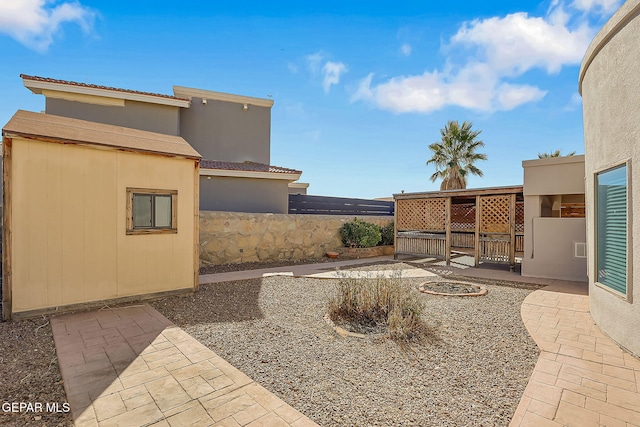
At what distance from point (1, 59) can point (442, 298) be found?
15689mm

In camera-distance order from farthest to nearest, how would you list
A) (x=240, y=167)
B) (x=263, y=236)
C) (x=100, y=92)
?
1. (x=240, y=167)
2. (x=100, y=92)
3. (x=263, y=236)

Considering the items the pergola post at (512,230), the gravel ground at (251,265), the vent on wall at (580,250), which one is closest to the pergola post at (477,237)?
the pergola post at (512,230)

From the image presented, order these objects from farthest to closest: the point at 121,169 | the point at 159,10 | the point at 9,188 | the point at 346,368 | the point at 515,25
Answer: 1. the point at 159,10
2. the point at 515,25
3. the point at 121,169
4. the point at 9,188
5. the point at 346,368

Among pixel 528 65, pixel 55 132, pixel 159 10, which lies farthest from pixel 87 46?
pixel 528 65

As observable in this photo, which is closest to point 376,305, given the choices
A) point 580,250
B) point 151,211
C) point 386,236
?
point 151,211

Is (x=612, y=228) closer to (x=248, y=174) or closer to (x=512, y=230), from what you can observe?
(x=512, y=230)

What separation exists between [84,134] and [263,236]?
678cm

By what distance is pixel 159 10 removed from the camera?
9.64 m

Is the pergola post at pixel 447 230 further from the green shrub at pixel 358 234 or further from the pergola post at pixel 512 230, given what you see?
the green shrub at pixel 358 234

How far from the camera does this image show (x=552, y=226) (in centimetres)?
877

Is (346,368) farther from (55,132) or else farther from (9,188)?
(55,132)

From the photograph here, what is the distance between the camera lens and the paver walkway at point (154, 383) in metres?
2.62

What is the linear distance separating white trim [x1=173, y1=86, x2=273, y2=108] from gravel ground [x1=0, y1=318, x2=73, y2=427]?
13.6 m

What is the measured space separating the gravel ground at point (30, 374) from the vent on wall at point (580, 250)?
1107 centimetres
